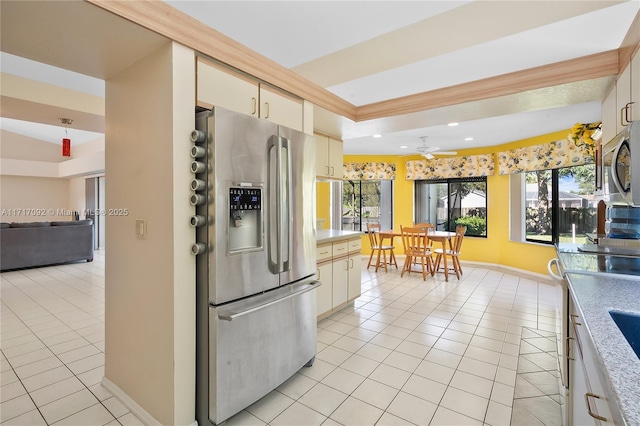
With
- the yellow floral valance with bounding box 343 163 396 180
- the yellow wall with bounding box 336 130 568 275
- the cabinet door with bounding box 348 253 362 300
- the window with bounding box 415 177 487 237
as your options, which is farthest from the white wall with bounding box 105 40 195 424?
the window with bounding box 415 177 487 237

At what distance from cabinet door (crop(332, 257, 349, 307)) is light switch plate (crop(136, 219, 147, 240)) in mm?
2159

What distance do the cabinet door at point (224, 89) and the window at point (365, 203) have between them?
18.2 ft

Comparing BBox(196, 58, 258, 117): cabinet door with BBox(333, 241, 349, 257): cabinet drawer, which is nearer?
BBox(196, 58, 258, 117): cabinet door

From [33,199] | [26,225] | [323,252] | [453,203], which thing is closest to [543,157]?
[453,203]

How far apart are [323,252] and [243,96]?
1865mm

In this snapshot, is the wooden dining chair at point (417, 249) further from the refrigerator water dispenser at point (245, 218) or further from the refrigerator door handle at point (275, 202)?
the refrigerator water dispenser at point (245, 218)

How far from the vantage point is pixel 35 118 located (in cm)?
402

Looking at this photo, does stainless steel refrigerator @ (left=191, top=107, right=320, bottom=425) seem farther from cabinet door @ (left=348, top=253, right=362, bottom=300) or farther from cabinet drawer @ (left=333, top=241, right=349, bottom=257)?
cabinet door @ (left=348, top=253, right=362, bottom=300)

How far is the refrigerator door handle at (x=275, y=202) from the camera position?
2.07 metres

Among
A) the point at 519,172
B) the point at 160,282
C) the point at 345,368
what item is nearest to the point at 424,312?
the point at 345,368

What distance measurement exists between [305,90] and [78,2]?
158 cm

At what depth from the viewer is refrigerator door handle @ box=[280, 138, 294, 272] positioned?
215cm

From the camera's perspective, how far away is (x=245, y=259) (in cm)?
191

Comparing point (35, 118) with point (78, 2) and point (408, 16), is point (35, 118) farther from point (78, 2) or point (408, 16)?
point (408, 16)
